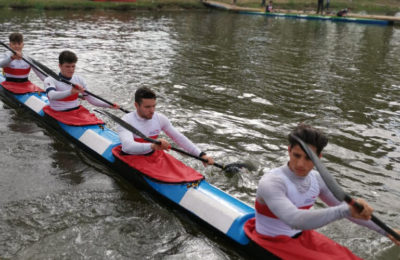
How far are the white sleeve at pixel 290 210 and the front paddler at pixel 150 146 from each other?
202cm

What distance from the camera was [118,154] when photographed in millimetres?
6156

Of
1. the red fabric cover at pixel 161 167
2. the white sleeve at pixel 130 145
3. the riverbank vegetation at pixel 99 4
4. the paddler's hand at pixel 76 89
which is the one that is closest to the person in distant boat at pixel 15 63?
the paddler's hand at pixel 76 89

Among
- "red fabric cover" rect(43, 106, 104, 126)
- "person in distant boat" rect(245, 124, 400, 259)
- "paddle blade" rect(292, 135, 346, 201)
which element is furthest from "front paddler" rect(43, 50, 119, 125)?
"paddle blade" rect(292, 135, 346, 201)

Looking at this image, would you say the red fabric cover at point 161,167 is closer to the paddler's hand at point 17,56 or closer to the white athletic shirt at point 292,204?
the white athletic shirt at point 292,204

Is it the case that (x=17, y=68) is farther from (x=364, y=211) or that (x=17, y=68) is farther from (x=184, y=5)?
(x=184, y=5)

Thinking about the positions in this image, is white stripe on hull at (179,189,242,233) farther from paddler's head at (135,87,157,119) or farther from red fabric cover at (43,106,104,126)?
red fabric cover at (43,106,104,126)

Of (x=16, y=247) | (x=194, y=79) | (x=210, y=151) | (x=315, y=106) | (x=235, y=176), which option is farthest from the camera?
(x=194, y=79)

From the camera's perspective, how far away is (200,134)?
27.4ft

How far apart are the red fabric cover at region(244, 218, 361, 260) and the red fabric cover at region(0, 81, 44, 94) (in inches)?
297

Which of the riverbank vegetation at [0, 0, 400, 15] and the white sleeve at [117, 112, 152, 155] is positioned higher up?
the riverbank vegetation at [0, 0, 400, 15]

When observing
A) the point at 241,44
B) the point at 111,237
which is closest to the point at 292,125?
the point at 111,237

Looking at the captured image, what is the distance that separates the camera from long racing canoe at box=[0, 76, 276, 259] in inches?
179

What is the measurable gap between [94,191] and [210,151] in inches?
102

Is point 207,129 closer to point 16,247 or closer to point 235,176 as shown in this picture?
point 235,176
